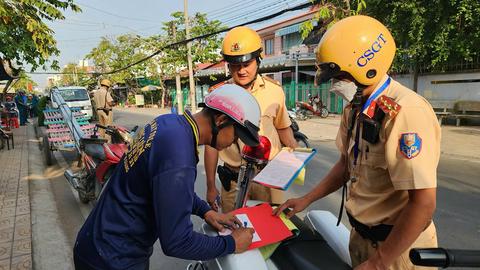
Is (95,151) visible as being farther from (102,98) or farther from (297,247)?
(102,98)

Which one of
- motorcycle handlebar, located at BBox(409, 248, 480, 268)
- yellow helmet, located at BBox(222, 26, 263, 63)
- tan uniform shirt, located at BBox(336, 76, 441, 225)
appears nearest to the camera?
motorcycle handlebar, located at BBox(409, 248, 480, 268)

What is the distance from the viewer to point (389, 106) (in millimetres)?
1252

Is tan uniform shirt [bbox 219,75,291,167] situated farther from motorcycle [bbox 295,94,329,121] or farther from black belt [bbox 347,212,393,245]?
motorcycle [bbox 295,94,329,121]

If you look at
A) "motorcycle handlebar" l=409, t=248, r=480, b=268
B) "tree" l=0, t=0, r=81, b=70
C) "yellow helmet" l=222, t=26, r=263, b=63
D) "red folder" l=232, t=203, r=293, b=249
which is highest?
"tree" l=0, t=0, r=81, b=70

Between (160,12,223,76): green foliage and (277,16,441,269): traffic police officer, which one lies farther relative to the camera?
(160,12,223,76): green foliage

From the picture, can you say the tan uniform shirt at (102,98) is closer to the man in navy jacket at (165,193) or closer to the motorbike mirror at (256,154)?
the motorbike mirror at (256,154)

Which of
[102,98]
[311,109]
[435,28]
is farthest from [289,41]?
[102,98]

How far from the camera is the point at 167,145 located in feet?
4.35

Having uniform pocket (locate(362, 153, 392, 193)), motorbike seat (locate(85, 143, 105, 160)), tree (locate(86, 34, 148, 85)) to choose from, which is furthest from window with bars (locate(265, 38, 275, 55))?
uniform pocket (locate(362, 153, 392, 193))

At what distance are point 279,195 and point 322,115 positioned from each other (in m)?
14.9

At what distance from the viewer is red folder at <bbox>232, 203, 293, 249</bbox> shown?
60.4 inches

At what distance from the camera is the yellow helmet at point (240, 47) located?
232cm

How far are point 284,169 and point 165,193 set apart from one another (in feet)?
2.45

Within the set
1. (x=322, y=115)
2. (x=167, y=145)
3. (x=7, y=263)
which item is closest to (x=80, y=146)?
(x=7, y=263)
